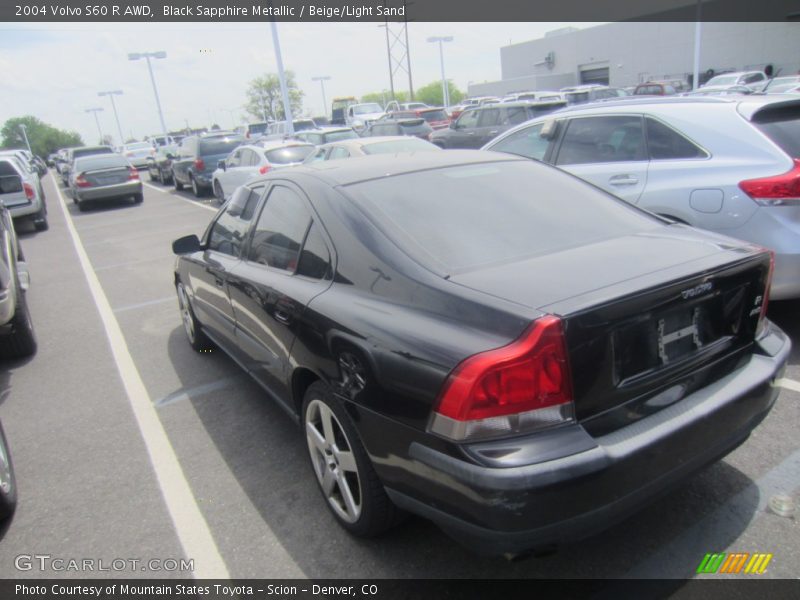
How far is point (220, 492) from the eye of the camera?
3178mm

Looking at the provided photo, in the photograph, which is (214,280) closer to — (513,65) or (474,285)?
A: (474,285)

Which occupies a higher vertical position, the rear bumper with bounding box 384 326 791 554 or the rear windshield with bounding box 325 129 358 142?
the rear windshield with bounding box 325 129 358 142

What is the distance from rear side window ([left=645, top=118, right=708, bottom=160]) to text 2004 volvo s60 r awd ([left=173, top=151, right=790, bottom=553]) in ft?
6.02

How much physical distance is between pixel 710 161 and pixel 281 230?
320 centimetres

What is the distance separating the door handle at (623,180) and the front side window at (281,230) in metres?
3.01

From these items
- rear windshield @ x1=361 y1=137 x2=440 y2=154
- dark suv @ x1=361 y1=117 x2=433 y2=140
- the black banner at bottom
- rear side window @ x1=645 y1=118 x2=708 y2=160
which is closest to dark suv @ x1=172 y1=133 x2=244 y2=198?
dark suv @ x1=361 y1=117 x2=433 y2=140

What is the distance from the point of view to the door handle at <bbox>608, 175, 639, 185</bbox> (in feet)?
16.0

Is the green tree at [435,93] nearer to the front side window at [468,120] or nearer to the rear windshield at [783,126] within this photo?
the front side window at [468,120]

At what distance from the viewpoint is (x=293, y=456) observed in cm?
346

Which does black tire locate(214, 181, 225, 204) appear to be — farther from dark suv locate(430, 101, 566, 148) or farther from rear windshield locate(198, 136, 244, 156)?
dark suv locate(430, 101, 566, 148)

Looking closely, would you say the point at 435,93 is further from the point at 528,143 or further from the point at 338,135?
the point at 528,143

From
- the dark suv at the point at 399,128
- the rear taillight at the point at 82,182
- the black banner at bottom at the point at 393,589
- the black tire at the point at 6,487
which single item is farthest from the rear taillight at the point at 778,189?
the rear taillight at the point at 82,182

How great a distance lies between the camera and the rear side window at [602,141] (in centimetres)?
504

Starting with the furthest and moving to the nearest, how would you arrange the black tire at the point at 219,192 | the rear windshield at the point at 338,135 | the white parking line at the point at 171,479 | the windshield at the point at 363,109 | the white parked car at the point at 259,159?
1. the windshield at the point at 363,109
2. the rear windshield at the point at 338,135
3. the black tire at the point at 219,192
4. the white parked car at the point at 259,159
5. the white parking line at the point at 171,479
